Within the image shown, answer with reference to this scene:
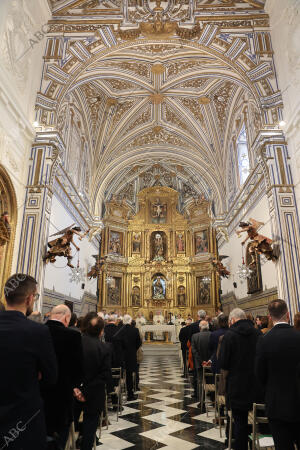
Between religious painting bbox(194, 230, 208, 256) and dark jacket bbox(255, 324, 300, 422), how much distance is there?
17213 millimetres

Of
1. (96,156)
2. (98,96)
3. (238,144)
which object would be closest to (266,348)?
(238,144)

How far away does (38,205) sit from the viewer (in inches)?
347

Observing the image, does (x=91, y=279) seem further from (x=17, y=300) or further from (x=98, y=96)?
(x=17, y=300)

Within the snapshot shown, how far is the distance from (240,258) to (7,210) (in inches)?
378

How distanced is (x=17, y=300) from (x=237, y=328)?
2.26 metres

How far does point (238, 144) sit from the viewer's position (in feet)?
47.2

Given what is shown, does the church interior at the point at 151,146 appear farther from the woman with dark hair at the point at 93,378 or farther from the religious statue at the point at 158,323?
the woman with dark hair at the point at 93,378

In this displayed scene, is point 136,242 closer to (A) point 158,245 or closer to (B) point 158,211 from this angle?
(A) point 158,245

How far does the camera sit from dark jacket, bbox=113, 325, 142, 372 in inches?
241

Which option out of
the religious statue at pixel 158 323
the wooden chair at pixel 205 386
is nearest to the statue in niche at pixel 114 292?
the religious statue at pixel 158 323

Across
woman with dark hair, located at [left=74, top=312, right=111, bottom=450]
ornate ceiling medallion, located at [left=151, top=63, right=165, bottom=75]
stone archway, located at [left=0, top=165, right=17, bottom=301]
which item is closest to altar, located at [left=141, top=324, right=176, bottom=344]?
stone archway, located at [left=0, top=165, right=17, bottom=301]

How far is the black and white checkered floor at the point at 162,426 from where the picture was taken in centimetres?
397

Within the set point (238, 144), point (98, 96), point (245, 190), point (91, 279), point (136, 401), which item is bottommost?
point (136, 401)

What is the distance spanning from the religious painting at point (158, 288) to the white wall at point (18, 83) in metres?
12.7
